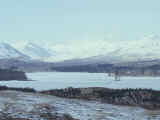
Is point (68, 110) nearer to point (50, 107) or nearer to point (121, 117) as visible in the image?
point (50, 107)

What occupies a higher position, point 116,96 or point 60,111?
point 116,96

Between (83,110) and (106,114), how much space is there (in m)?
1.99

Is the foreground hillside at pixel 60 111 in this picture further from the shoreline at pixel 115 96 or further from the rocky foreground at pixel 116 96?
the rocky foreground at pixel 116 96

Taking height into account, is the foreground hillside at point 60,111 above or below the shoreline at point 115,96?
below

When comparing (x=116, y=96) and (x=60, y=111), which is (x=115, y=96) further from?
(x=60, y=111)

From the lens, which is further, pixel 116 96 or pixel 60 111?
pixel 116 96

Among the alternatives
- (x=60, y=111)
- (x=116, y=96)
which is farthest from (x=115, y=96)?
(x=60, y=111)

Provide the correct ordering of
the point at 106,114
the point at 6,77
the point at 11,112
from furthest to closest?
the point at 6,77 < the point at 106,114 < the point at 11,112

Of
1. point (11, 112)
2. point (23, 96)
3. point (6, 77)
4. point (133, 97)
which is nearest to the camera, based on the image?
point (11, 112)

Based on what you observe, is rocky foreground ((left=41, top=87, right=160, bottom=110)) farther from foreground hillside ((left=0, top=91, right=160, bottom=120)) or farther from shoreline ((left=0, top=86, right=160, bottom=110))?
foreground hillside ((left=0, top=91, right=160, bottom=120))

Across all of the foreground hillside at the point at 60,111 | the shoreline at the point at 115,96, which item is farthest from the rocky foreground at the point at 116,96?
the foreground hillside at the point at 60,111

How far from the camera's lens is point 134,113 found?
27.7 meters

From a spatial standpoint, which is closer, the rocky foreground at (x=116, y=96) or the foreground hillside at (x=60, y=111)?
the foreground hillside at (x=60, y=111)

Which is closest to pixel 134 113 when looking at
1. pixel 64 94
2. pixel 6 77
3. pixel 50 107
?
pixel 50 107
